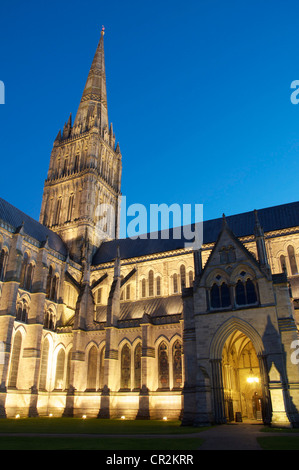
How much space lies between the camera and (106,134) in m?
63.1

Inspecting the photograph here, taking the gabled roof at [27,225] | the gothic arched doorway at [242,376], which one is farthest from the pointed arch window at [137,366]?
the gabled roof at [27,225]

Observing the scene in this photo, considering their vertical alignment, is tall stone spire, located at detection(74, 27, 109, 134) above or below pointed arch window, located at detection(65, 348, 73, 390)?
above

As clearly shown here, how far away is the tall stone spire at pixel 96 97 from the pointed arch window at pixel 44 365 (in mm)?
37522

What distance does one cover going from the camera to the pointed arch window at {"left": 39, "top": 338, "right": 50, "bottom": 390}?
3817cm

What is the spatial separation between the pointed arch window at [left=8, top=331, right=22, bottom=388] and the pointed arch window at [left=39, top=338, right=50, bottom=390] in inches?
111

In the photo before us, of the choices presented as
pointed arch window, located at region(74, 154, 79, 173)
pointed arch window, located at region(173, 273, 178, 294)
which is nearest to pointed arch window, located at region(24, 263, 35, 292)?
pointed arch window, located at region(173, 273, 178, 294)

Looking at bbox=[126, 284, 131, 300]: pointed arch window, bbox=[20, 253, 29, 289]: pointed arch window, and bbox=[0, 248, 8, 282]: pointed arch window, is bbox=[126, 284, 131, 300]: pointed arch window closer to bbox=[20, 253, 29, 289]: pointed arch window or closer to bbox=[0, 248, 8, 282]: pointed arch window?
bbox=[20, 253, 29, 289]: pointed arch window

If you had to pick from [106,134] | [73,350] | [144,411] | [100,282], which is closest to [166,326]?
[144,411]

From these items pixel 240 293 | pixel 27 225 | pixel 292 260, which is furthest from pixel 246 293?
pixel 27 225

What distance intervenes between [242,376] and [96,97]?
53.4 meters

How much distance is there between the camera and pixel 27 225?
4484 cm

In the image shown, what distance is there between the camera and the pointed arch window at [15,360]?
35.4 meters

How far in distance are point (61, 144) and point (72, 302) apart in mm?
29071

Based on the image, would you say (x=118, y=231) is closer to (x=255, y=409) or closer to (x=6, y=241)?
(x=6, y=241)
